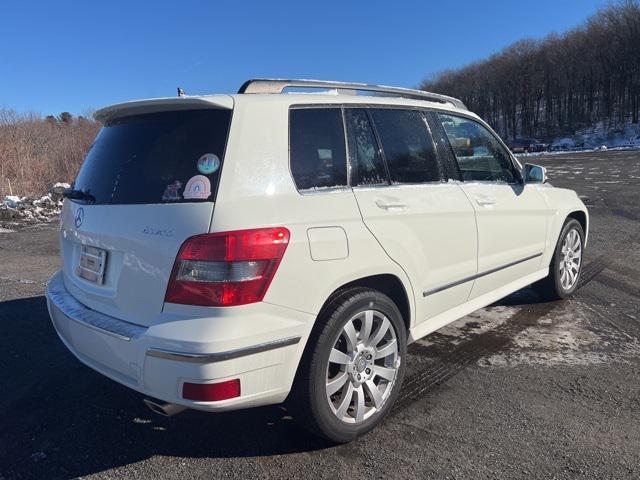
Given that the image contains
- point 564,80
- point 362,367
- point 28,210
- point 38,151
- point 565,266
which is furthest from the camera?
point 564,80

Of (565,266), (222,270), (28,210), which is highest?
(222,270)

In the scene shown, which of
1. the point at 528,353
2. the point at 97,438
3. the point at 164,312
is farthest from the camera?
the point at 528,353

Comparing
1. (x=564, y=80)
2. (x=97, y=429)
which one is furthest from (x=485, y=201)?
(x=564, y=80)

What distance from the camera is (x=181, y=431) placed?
10.0ft

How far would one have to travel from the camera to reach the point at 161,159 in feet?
8.90

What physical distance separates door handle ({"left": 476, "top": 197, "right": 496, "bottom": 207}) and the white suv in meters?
0.25

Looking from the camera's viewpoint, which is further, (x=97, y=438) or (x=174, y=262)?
(x=97, y=438)

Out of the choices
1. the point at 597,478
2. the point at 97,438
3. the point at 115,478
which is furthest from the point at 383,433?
the point at 97,438

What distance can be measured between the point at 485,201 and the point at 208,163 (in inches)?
88.4

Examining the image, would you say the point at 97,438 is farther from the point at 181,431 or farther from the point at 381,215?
the point at 381,215

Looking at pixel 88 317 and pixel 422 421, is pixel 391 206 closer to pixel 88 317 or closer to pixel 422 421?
pixel 422 421

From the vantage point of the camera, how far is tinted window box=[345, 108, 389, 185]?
304cm

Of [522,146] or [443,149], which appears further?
[522,146]

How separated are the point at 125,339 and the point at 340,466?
124 centimetres
